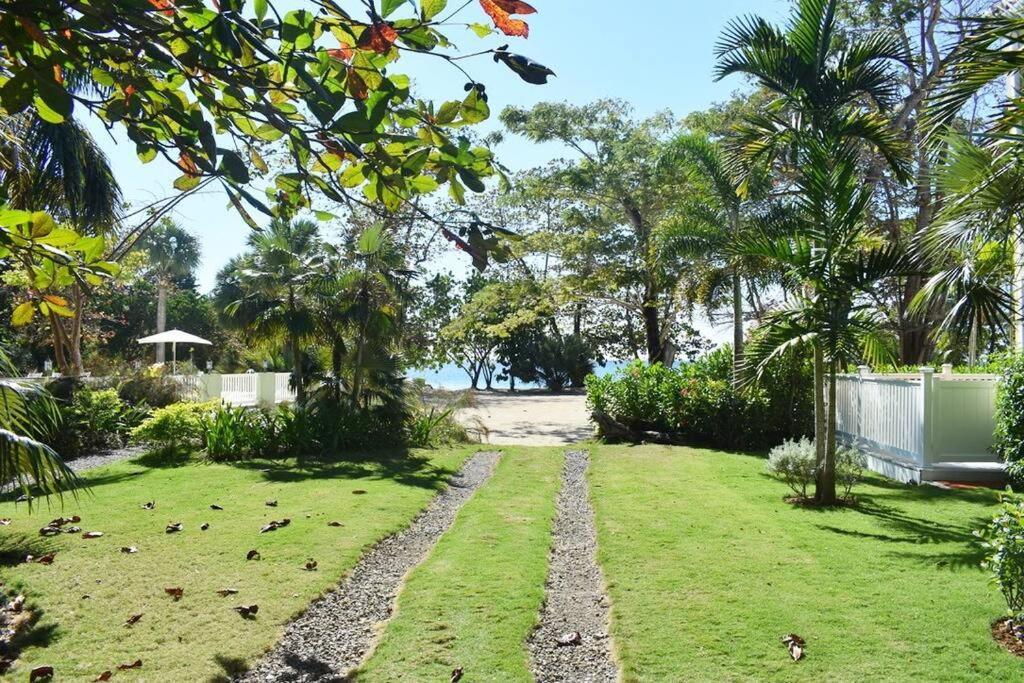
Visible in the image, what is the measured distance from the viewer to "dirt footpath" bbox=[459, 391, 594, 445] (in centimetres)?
1848

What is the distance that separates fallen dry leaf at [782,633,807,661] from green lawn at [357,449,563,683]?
1.62 m

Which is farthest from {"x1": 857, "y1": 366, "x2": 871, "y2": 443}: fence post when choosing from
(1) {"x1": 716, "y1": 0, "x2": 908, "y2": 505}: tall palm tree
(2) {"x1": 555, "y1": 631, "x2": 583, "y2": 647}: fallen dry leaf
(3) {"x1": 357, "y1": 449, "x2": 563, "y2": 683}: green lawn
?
(2) {"x1": 555, "y1": 631, "x2": 583, "y2": 647}: fallen dry leaf

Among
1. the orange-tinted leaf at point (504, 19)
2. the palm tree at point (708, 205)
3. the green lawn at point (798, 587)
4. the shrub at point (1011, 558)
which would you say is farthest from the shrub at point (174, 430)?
the orange-tinted leaf at point (504, 19)

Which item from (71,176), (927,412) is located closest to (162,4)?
(927,412)

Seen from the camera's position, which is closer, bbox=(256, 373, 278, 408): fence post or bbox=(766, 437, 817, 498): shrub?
bbox=(766, 437, 817, 498): shrub

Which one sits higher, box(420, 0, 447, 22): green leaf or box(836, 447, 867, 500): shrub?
box(420, 0, 447, 22): green leaf

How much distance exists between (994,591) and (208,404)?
45.8 ft

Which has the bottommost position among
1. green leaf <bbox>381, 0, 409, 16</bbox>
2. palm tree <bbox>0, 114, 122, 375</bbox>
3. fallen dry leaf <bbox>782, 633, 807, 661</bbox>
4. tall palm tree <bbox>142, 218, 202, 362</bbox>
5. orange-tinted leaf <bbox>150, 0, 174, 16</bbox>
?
fallen dry leaf <bbox>782, 633, 807, 661</bbox>

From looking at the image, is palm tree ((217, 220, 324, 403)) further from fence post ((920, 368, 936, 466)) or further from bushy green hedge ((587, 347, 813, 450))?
fence post ((920, 368, 936, 466))

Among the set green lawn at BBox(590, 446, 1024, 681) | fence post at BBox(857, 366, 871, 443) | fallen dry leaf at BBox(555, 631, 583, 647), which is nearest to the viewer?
green lawn at BBox(590, 446, 1024, 681)

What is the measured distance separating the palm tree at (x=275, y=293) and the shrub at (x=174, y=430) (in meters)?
2.21

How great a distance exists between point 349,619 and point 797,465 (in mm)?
7116

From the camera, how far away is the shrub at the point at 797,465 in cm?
1003

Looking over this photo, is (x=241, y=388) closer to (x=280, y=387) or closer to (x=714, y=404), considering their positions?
(x=280, y=387)
